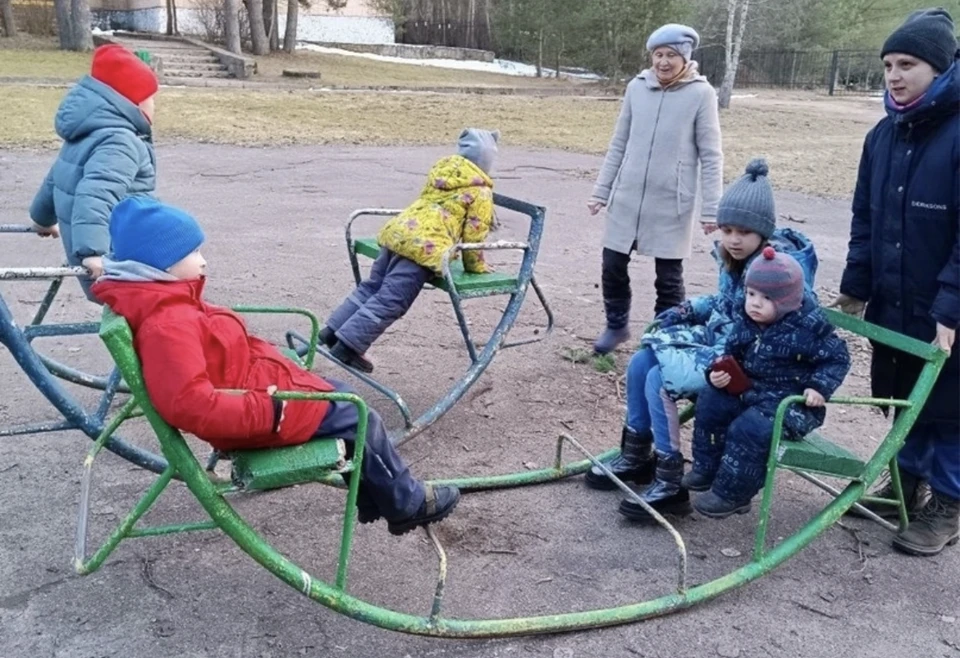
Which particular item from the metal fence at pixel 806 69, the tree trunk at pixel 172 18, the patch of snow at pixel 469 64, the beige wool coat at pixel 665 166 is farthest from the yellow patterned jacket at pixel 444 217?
the metal fence at pixel 806 69

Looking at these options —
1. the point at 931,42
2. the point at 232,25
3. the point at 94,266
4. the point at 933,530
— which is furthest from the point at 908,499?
the point at 232,25

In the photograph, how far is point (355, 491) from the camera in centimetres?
257

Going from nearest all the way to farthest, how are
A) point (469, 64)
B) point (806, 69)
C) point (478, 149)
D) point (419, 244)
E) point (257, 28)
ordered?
1. point (419, 244)
2. point (478, 149)
3. point (257, 28)
4. point (806, 69)
5. point (469, 64)

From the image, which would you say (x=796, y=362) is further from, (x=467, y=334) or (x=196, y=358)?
(x=196, y=358)

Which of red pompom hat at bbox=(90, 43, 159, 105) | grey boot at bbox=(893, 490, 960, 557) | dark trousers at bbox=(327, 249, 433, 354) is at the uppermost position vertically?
red pompom hat at bbox=(90, 43, 159, 105)

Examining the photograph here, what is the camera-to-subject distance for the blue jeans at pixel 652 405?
334cm

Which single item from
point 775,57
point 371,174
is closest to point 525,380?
point 371,174

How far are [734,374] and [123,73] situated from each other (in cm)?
267

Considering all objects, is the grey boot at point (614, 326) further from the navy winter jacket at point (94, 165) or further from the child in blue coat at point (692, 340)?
the navy winter jacket at point (94, 165)

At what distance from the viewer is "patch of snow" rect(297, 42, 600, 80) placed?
30844 mm

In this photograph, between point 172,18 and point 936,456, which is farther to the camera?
point 172,18

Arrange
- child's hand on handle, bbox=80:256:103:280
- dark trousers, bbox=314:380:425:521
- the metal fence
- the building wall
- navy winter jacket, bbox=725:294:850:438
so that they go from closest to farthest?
dark trousers, bbox=314:380:425:521, navy winter jacket, bbox=725:294:850:438, child's hand on handle, bbox=80:256:103:280, the building wall, the metal fence

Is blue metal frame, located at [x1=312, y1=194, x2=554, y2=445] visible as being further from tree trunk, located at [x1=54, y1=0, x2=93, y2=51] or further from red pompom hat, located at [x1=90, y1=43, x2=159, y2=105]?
tree trunk, located at [x1=54, y1=0, x2=93, y2=51]

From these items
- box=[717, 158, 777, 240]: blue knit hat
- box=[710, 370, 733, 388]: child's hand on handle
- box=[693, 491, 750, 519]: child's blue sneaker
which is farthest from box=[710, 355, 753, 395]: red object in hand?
box=[717, 158, 777, 240]: blue knit hat
